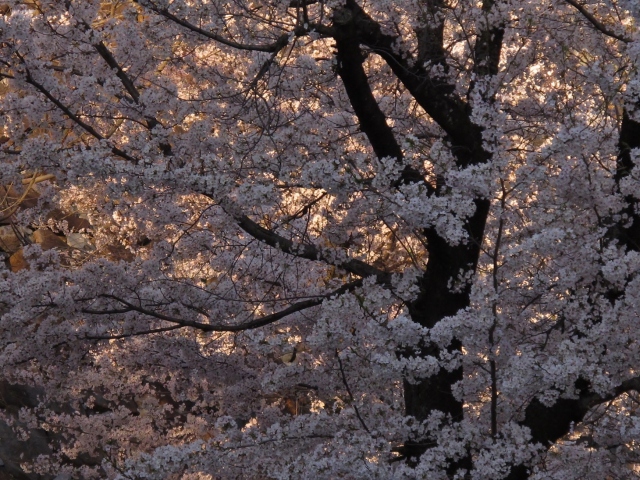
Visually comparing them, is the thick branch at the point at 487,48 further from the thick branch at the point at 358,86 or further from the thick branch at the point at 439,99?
the thick branch at the point at 358,86

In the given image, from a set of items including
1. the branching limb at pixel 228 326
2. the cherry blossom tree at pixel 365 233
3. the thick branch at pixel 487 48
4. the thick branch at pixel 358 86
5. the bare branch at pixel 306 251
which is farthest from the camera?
the branching limb at pixel 228 326

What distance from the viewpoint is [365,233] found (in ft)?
25.4

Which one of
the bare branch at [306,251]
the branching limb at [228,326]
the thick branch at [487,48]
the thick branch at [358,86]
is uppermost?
the thick branch at [487,48]

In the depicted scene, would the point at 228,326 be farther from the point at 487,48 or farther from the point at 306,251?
the point at 487,48

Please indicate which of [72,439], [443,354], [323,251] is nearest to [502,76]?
[323,251]

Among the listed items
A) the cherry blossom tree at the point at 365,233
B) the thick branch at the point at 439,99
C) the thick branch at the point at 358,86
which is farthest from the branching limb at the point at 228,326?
the thick branch at the point at 439,99

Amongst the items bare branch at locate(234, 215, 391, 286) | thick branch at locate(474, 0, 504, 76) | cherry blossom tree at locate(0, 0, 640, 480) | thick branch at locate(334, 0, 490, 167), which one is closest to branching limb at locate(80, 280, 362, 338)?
cherry blossom tree at locate(0, 0, 640, 480)

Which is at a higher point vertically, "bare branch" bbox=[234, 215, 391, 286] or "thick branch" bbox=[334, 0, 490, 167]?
"thick branch" bbox=[334, 0, 490, 167]

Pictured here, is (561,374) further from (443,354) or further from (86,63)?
(86,63)

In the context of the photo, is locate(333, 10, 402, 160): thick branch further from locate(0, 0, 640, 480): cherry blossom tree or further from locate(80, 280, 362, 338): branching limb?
locate(80, 280, 362, 338): branching limb

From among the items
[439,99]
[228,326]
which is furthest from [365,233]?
[439,99]

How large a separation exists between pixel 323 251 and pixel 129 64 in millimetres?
2586

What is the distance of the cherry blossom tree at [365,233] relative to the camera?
4555mm

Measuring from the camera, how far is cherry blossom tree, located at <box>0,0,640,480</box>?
179 inches
